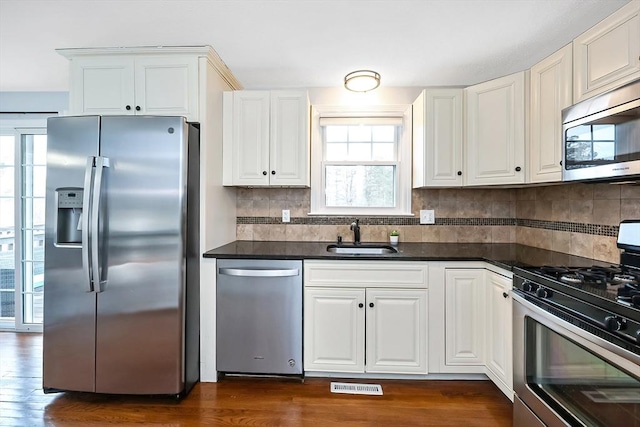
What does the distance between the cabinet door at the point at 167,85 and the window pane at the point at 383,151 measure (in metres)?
1.57

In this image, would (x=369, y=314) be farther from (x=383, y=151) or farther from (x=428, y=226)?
(x=383, y=151)

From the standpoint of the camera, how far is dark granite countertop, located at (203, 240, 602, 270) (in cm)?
202

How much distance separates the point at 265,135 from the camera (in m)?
2.59

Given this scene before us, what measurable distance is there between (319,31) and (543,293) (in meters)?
1.94

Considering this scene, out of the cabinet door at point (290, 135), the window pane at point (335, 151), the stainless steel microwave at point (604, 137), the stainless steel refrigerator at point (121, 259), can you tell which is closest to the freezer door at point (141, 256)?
the stainless steel refrigerator at point (121, 259)

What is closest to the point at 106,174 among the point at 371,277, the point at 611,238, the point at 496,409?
the point at 371,277

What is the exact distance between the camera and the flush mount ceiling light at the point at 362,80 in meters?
2.44

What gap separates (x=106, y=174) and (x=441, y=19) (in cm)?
223

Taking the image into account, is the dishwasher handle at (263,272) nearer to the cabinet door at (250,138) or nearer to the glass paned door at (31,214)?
the cabinet door at (250,138)

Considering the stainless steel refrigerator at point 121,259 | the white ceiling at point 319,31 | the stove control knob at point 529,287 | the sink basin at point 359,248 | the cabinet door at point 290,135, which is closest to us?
the stove control knob at point 529,287

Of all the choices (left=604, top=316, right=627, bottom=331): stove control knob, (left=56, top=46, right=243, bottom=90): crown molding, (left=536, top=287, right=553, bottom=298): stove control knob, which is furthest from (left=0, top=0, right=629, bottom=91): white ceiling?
(left=604, top=316, right=627, bottom=331): stove control knob

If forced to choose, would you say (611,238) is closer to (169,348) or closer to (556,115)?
(556,115)

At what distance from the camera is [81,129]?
2.03 metres

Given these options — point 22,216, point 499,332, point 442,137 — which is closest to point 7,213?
point 22,216
